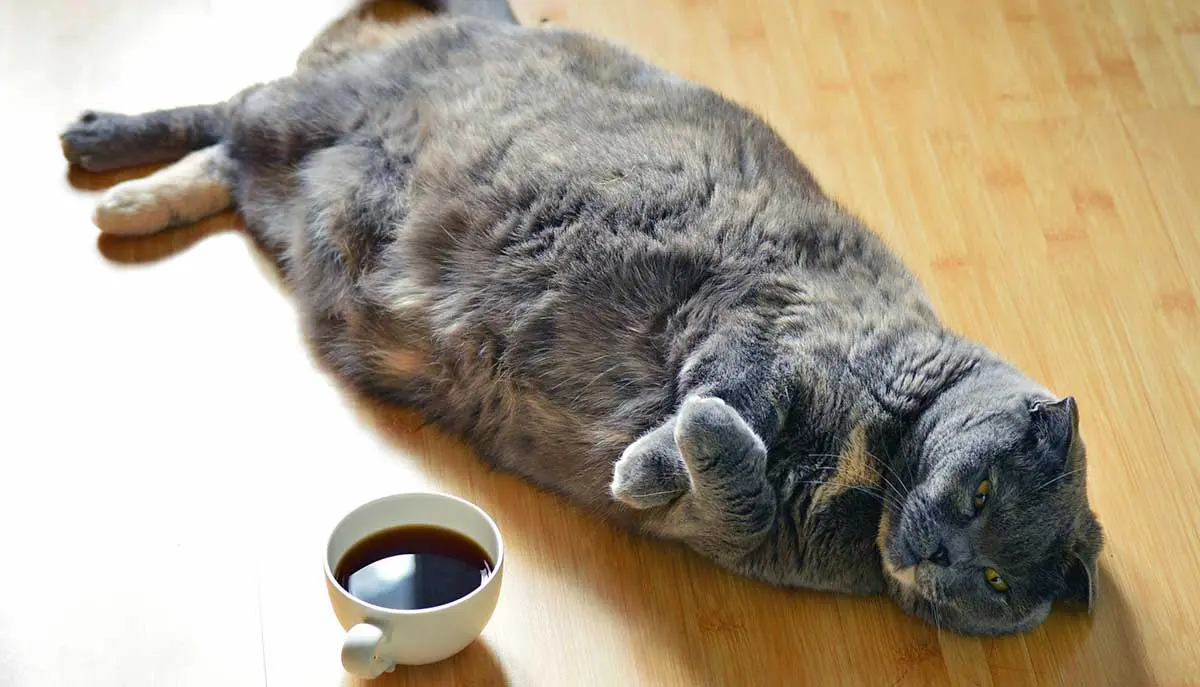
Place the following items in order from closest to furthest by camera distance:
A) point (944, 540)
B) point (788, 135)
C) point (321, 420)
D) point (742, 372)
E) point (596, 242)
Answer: point (944, 540)
point (742, 372)
point (596, 242)
point (321, 420)
point (788, 135)

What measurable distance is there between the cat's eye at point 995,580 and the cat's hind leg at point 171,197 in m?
1.37

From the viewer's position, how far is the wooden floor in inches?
63.4

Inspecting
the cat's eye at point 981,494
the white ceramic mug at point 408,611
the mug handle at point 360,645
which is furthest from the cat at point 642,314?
the mug handle at point 360,645

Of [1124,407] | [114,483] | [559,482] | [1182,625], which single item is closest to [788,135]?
[1124,407]

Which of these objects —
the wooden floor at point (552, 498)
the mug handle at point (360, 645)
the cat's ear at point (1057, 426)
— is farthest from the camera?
the wooden floor at point (552, 498)

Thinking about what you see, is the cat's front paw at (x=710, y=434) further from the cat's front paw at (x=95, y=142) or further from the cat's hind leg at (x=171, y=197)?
the cat's front paw at (x=95, y=142)

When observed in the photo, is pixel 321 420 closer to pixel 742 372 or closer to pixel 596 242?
pixel 596 242

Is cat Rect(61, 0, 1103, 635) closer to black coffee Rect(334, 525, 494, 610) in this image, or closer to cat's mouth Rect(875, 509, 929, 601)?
cat's mouth Rect(875, 509, 929, 601)

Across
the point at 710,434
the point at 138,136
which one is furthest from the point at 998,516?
the point at 138,136

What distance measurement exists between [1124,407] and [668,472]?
0.84 meters

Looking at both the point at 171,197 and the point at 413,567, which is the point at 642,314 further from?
the point at 171,197

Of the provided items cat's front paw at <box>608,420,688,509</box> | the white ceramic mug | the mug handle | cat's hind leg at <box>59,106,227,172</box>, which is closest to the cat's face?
cat's front paw at <box>608,420,688,509</box>

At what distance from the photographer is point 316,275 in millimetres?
1924

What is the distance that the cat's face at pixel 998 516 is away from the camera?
1474 mm
